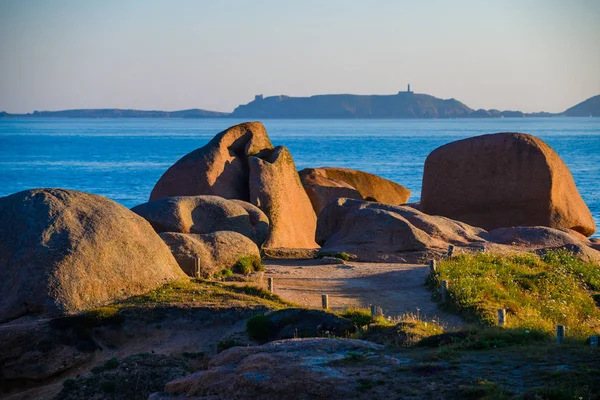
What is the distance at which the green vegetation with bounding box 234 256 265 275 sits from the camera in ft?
76.4

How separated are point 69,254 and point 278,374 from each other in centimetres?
776

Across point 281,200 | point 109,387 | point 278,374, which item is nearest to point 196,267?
point 109,387

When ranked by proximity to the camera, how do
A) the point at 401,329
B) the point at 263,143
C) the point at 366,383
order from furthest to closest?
the point at 263,143
the point at 401,329
the point at 366,383

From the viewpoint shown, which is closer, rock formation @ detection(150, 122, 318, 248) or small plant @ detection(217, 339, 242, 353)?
small plant @ detection(217, 339, 242, 353)

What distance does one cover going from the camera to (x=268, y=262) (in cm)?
2656

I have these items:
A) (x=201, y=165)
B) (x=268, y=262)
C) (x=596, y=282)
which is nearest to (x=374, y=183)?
(x=201, y=165)

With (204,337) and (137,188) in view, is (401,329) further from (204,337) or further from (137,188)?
(137,188)

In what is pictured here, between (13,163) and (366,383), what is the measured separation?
93.8m

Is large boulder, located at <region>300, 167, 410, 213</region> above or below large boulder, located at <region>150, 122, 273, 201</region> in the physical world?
below

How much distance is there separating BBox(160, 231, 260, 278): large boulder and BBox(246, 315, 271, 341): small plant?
5.26 m

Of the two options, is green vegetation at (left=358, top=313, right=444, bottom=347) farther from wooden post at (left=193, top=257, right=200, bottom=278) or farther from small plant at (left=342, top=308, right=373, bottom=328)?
wooden post at (left=193, top=257, right=200, bottom=278)

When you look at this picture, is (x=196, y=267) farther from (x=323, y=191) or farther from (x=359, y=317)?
(x=323, y=191)

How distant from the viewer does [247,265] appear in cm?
2342

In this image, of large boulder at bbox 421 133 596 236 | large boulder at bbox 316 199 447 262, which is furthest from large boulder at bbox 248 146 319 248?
large boulder at bbox 421 133 596 236
